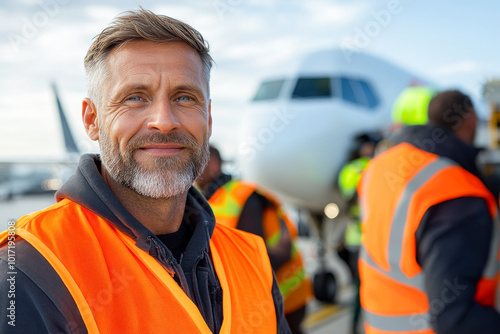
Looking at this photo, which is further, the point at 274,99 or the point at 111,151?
the point at 274,99

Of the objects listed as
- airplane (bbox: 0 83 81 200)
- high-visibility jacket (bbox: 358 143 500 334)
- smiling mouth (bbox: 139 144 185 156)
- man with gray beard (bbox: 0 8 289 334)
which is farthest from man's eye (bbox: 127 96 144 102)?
airplane (bbox: 0 83 81 200)

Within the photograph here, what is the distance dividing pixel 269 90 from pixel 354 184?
1838 millimetres

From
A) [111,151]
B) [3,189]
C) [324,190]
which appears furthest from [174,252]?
[3,189]

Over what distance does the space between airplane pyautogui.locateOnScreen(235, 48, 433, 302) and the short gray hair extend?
12.6ft

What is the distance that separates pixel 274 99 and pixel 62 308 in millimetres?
5142

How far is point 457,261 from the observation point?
1766 millimetres

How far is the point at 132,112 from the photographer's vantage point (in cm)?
116

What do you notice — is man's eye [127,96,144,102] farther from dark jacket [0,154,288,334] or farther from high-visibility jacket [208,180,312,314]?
high-visibility jacket [208,180,312,314]

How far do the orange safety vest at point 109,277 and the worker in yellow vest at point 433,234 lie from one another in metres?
0.96

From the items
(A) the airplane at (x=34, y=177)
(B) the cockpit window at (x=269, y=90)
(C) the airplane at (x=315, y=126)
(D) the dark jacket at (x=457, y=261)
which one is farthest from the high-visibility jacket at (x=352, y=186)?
(A) the airplane at (x=34, y=177)

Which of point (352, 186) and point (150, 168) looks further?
point (352, 186)

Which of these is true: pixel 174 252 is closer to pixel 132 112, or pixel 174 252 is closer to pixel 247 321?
pixel 247 321

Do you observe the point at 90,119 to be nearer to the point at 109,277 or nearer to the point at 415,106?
the point at 109,277

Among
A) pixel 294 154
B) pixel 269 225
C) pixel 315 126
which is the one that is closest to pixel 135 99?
pixel 269 225
